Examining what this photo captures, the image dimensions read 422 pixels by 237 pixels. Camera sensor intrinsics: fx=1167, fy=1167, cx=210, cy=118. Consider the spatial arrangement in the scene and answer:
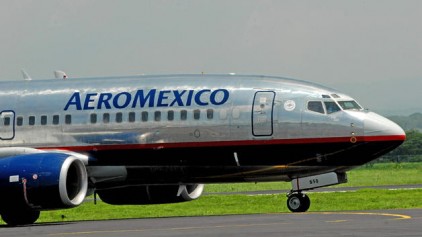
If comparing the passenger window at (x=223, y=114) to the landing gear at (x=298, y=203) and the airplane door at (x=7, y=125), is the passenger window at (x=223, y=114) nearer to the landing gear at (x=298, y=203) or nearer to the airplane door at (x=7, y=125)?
the landing gear at (x=298, y=203)

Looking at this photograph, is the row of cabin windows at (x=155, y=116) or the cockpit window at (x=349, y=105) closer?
the cockpit window at (x=349, y=105)

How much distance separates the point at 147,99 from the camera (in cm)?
3769

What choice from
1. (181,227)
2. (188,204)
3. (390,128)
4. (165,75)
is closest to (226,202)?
(188,204)

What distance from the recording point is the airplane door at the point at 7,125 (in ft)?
128

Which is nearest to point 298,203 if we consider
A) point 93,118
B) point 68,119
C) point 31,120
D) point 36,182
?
point 93,118

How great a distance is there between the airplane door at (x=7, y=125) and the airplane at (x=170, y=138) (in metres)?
0.03

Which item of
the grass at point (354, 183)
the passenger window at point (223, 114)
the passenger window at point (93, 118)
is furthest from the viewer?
the grass at point (354, 183)

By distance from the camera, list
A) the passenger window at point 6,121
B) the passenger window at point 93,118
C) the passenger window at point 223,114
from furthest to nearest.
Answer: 1. the passenger window at point 6,121
2. the passenger window at point 93,118
3. the passenger window at point 223,114

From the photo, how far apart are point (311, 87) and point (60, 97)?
847cm

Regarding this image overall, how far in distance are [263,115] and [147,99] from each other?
4040mm

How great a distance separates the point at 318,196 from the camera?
51.8 m

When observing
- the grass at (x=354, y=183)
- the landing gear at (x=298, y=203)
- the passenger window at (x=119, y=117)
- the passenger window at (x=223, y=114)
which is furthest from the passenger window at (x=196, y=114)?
the grass at (x=354, y=183)

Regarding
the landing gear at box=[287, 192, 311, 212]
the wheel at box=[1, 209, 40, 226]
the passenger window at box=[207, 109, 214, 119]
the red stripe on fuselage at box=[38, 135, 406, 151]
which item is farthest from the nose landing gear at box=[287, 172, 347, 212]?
the wheel at box=[1, 209, 40, 226]

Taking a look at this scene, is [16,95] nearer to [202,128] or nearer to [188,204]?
[202,128]
